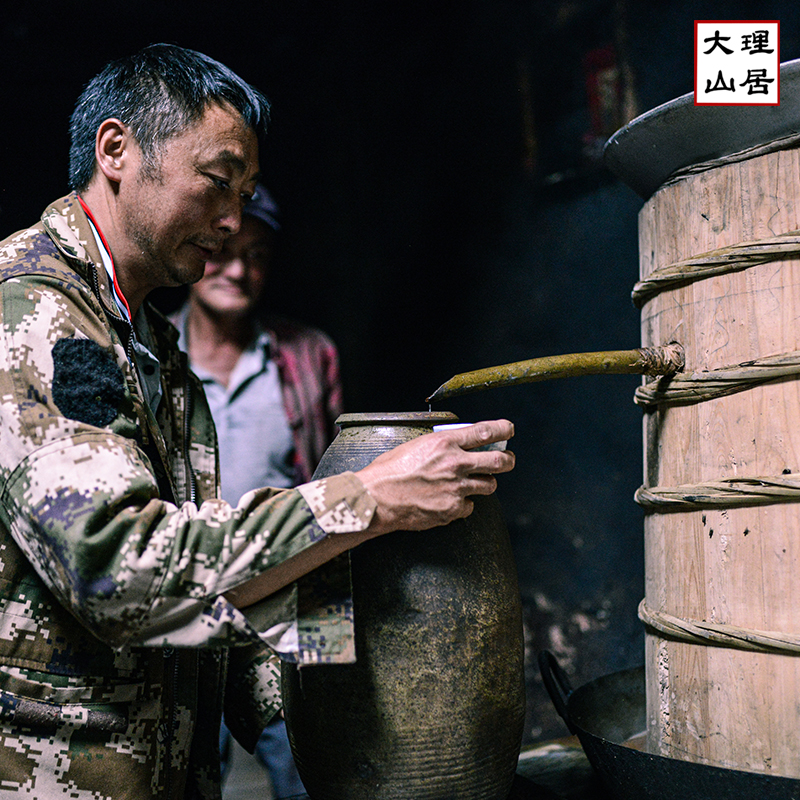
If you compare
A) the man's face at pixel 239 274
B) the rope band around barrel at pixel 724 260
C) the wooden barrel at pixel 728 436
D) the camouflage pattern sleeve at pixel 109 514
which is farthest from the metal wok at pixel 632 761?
the man's face at pixel 239 274

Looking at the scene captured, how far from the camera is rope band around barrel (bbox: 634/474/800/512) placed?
1.19 m

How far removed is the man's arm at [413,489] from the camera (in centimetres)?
111

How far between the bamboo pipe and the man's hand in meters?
0.18

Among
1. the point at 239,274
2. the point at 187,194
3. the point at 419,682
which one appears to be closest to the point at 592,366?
the point at 419,682

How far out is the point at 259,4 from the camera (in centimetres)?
312

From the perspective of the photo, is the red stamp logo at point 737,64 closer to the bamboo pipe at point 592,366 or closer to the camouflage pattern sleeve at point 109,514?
the bamboo pipe at point 592,366

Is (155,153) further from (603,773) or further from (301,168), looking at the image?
(301,168)

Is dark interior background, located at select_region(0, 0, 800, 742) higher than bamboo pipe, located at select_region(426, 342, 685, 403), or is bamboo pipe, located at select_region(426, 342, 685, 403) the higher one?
dark interior background, located at select_region(0, 0, 800, 742)

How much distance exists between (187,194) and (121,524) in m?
0.69

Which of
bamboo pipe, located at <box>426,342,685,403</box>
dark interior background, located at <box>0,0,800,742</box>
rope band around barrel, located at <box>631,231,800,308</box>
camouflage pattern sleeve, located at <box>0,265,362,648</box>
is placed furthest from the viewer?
dark interior background, located at <box>0,0,800,742</box>

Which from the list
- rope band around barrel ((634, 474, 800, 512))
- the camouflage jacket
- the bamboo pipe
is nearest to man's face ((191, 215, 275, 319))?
the camouflage jacket

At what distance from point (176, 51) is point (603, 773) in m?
1.60

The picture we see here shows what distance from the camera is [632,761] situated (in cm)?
124

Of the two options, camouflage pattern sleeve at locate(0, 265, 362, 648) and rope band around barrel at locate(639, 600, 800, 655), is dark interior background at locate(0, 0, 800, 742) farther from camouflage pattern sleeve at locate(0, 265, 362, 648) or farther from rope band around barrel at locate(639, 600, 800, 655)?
camouflage pattern sleeve at locate(0, 265, 362, 648)
